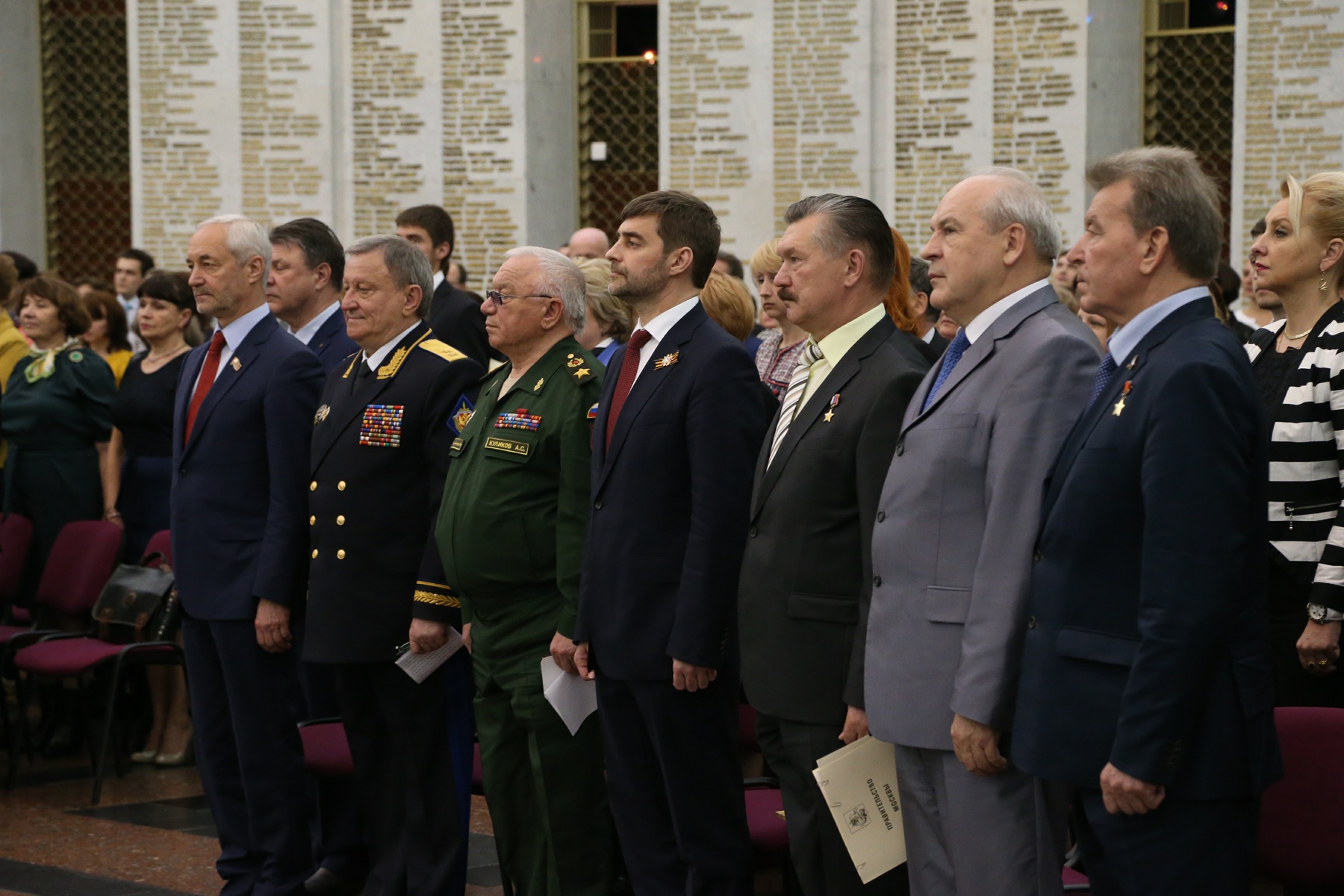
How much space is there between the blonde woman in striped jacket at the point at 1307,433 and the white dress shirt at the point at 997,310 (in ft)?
4.07

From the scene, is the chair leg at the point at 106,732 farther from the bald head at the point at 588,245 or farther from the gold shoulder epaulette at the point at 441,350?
the bald head at the point at 588,245


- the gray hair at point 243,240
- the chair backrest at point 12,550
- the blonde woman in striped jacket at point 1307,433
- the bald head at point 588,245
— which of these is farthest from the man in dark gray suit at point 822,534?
the chair backrest at point 12,550

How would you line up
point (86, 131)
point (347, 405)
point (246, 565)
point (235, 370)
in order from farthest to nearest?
point (86, 131)
point (235, 370)
point (246, 565)
point (347, 405)

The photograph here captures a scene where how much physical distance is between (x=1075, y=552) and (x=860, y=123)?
9205 millimetres

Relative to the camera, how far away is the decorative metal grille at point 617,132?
13.6 metres

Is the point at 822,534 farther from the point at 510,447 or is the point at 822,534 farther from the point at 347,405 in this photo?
the point at 347,405

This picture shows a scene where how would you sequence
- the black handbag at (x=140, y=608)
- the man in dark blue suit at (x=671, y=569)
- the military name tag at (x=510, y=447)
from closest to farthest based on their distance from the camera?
the man in dark blue suit at (x=671, y=569) → the military name tag at (x=510, y=447) → the black handbag at (x=140, y=608)

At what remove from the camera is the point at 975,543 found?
3672 millimetres

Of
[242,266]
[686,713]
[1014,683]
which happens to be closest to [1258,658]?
[1014,683]

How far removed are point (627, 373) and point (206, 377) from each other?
1759mm

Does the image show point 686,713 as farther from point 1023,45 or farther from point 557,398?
point 1023,45

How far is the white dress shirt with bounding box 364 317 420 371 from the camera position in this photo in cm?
546

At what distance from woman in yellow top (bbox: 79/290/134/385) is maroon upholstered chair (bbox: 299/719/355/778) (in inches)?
179

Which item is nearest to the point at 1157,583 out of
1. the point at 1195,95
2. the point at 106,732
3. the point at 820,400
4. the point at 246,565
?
the point at 820,400
